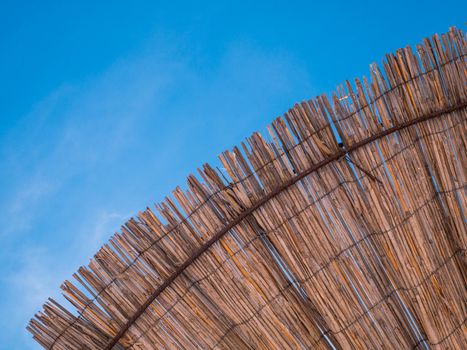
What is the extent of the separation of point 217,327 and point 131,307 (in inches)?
14.4

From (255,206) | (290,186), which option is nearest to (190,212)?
(255,206)

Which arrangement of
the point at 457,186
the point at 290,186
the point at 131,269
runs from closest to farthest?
the point at 131,269, the point at 290,186, the point at 457,186

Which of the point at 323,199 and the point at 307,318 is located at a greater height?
the point at 323,199

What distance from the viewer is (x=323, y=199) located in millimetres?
2367

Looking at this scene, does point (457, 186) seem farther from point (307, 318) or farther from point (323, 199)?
point (307, 318)

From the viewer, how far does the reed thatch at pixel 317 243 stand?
7.25 feet

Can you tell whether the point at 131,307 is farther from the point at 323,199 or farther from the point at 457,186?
the point at 457,186

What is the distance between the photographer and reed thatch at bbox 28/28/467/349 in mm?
2209

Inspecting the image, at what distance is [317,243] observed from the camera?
92.2 inches

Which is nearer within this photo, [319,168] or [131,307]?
[131,307]

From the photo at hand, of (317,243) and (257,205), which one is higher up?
(257,205)

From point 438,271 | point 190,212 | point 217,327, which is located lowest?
point 217,327

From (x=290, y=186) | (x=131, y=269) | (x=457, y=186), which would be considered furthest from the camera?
(x=457, y=186)

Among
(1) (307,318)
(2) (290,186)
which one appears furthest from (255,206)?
(1) (307,318)
